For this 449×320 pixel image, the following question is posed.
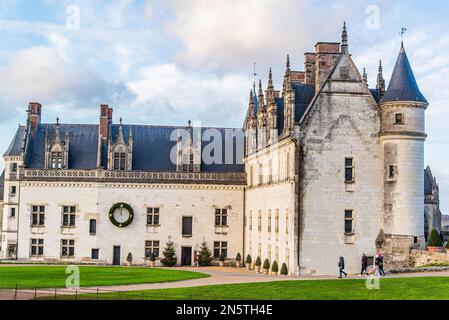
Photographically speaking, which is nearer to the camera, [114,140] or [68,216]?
[68,216]

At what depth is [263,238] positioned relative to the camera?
52.7 m

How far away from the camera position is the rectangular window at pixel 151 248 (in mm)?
59406

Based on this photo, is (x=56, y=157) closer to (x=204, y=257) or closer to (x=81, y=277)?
(x=204, y=257)

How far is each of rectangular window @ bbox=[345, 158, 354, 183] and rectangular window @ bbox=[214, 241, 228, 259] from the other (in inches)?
722

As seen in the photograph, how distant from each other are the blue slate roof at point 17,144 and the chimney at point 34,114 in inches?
53.5

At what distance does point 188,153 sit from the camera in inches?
2431

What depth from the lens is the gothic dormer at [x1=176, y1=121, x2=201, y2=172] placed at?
201 ft

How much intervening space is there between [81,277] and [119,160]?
20016 millimetres

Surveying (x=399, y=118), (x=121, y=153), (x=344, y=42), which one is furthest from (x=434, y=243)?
(x=121, y=153)

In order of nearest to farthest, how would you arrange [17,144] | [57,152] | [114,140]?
[57,152], [114,140], [17,144]

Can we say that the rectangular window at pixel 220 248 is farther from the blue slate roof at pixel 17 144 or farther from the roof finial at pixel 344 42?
the roof finial at pixel 344 42

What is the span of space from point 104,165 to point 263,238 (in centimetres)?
1626
